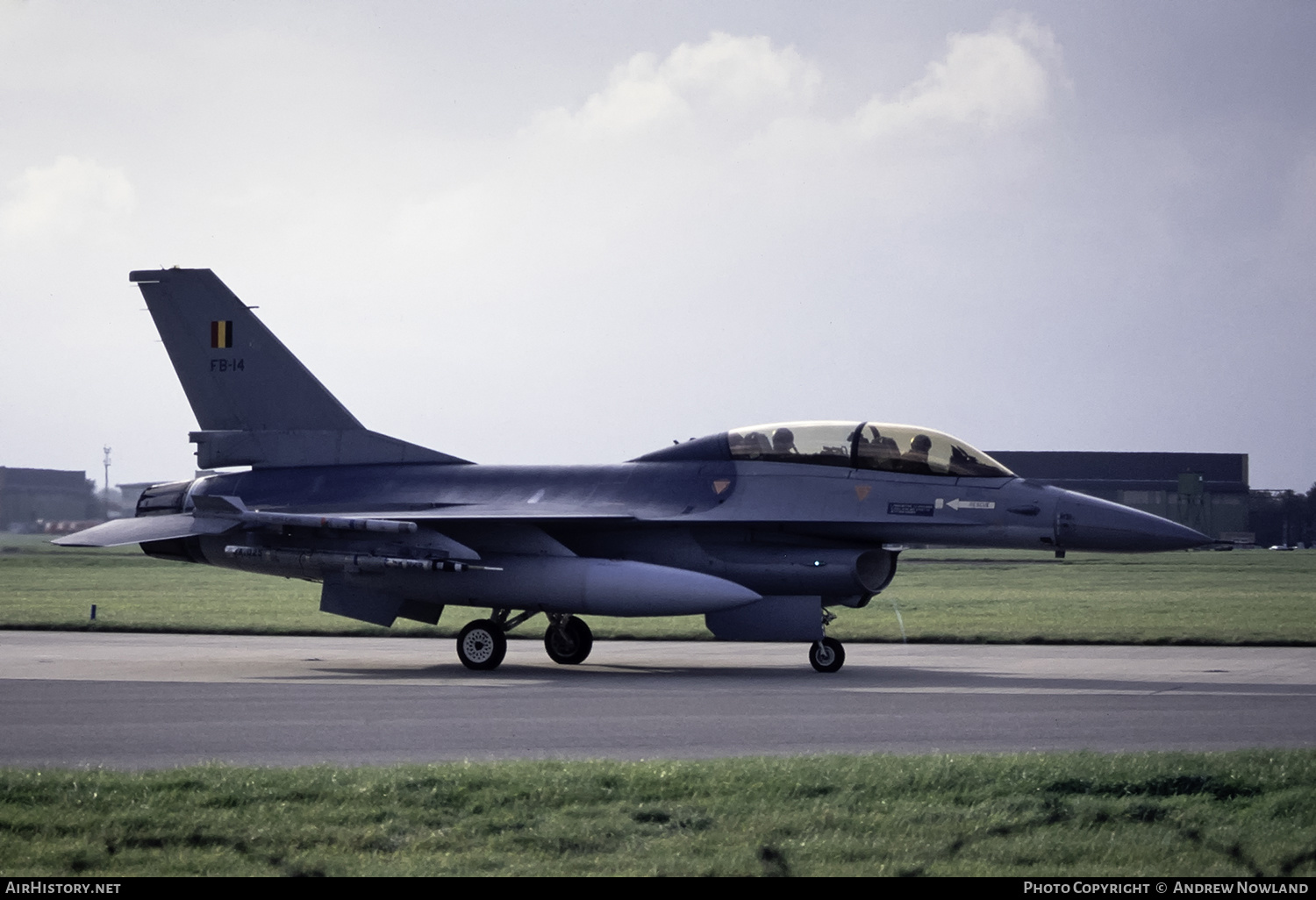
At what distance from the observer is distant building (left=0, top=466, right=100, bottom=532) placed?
5266cm

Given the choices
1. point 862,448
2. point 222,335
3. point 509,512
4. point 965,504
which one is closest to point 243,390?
point 222,335

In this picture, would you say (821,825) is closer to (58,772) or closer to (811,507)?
(58,772)

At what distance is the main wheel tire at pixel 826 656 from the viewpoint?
672 inches

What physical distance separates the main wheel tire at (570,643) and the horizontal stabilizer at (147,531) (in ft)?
14.7

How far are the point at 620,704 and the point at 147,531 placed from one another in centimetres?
780

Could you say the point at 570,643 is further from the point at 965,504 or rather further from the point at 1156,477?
the point at 1156,477

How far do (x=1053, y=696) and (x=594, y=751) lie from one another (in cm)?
582

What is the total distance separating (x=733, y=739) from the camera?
10500 millimetres

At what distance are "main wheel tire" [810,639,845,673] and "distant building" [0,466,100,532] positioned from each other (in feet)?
139

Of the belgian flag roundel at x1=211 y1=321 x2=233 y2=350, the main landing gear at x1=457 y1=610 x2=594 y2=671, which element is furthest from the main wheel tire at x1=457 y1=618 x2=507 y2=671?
the belgian flag roundel at x1=211 y1=321 x2=233 y2=350

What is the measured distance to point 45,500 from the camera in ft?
176

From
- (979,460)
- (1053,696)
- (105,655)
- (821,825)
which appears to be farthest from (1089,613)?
A: (821,825)

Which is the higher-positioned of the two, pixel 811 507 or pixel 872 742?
pixel 811 507

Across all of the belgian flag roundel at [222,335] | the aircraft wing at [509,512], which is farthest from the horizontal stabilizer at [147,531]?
the belgian flag roundel at [222,335]
